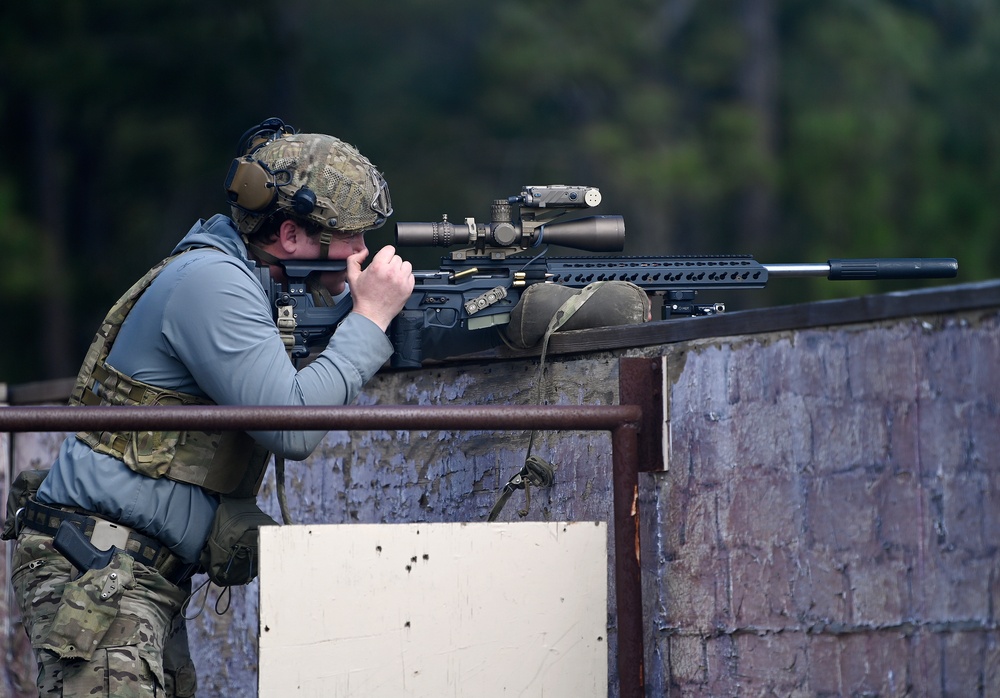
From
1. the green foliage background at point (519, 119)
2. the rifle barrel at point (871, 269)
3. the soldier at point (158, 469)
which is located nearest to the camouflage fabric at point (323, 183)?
the soldier at point (158, 469)

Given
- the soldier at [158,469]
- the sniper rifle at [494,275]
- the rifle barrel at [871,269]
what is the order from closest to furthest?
the soldier at [158,469] → the sniper rifle at [494,275] → the rifle barrel at [871,269]

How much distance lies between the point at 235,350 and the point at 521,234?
1.22 metres

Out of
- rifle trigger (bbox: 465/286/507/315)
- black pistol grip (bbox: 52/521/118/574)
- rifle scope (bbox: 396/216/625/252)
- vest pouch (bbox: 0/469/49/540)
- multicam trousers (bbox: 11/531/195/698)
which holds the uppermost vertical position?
rifle scope (bbox: 396/216/625/252)

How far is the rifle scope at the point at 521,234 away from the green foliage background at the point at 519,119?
428 inches

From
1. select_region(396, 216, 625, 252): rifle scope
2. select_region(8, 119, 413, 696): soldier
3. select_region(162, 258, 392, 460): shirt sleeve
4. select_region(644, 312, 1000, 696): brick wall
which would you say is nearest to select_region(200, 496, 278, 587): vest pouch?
select_region(8, 119, 413, 696): soldier

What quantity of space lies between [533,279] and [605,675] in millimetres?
1418

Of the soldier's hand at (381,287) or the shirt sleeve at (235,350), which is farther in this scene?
the soldier's hand at (381,287)

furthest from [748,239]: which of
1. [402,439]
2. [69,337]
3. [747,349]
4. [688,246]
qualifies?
[747,349]

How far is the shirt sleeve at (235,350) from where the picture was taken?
3.25 meters

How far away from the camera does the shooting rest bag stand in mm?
3779

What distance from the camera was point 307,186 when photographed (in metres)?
3.75

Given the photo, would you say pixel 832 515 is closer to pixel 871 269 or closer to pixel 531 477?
pixel 531 477

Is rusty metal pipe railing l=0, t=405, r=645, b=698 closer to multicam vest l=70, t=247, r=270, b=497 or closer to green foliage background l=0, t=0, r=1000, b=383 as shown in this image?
multicam vest l=70, t=247, r=270, b=497

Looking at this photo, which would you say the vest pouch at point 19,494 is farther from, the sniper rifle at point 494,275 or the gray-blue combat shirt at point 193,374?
the sniper rifle at point 494,275
